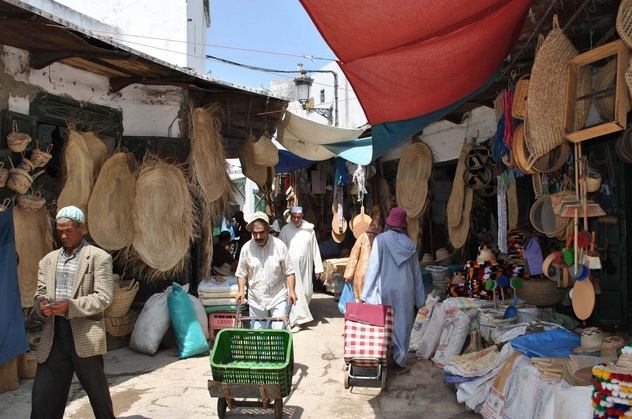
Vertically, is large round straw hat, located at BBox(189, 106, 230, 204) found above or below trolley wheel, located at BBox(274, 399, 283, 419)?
above

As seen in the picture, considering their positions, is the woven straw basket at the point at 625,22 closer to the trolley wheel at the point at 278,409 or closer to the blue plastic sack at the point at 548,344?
the blue plastic sack at the point at 548,344

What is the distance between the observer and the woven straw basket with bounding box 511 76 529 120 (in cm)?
404

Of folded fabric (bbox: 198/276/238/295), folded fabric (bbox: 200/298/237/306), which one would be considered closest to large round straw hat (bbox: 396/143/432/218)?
folded fabric (bbox: 198/276/238/295)

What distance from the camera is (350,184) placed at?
10469mm

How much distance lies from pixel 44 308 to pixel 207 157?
3.97m

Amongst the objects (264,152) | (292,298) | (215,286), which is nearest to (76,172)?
(215,286)

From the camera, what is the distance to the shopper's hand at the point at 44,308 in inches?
127

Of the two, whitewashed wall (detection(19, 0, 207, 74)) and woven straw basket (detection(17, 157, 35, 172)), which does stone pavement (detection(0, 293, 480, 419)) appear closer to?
woven straw basket (detection(17, 157, 35, 172))

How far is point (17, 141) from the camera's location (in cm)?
500

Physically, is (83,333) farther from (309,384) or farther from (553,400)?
(553,400)

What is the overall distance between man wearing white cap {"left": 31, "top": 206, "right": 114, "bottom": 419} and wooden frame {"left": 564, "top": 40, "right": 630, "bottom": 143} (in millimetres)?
3052

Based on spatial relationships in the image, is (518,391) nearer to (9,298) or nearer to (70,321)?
(70,321)

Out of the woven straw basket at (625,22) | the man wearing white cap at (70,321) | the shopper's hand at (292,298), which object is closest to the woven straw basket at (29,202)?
the man wearing white cap at (70,321)

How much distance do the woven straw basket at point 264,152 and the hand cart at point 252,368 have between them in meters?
3.71
